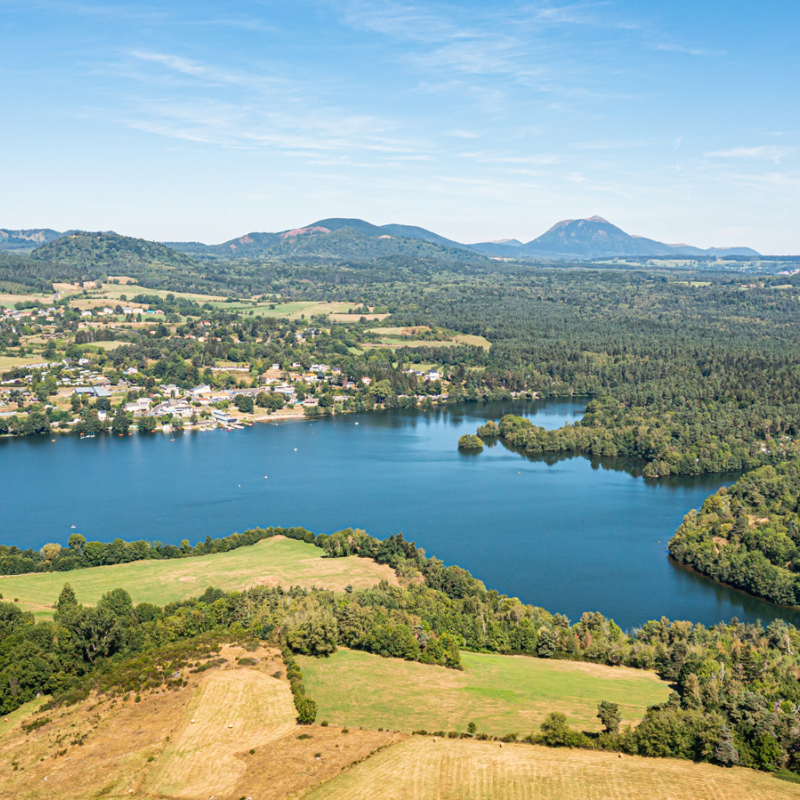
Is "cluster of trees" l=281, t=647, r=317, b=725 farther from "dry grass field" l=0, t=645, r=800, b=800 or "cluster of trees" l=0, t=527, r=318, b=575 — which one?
"cluster of trees" l=0, t=527, r=318, b=575

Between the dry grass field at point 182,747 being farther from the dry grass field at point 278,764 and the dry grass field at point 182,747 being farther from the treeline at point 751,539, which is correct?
the treeline at point 751,539

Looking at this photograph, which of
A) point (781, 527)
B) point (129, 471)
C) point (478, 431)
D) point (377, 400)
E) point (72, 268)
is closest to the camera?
point (781, 527)

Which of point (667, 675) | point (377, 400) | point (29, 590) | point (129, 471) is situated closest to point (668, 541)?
point (667, 675)

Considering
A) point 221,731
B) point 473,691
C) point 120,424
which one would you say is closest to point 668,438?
point 473,691

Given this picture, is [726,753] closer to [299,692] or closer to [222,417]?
[299,692]

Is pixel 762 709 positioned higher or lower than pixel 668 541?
higher

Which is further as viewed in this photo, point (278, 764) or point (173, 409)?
point (173, 409)

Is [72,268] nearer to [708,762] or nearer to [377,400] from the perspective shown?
[377,400]

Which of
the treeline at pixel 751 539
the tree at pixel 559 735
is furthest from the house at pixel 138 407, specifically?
the tree at pixel 559 735
